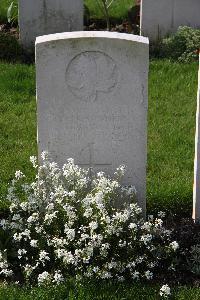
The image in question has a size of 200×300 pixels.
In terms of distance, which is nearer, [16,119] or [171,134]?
[171,134]

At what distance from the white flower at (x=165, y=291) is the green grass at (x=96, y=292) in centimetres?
4

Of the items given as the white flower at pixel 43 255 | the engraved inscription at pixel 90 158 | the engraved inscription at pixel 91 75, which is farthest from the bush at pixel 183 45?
the white flower at pixel 43 255

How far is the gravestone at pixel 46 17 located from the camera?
9703 millimetres

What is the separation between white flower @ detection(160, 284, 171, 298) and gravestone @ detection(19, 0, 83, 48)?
5655 mm

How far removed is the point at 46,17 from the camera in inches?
387

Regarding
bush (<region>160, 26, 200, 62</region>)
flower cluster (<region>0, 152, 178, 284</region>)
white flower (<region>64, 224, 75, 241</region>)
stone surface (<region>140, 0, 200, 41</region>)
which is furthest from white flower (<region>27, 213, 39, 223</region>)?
stone surface (<region>140, 0, 200, 41</region>)

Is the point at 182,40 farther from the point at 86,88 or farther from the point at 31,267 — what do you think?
the point at 31,267

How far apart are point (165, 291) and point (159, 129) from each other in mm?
2885

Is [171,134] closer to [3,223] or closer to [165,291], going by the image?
[3,223]

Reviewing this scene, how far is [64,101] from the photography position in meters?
5.15

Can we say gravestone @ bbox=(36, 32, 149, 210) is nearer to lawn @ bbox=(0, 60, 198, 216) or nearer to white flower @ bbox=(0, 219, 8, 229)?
white flower @ bbox=(0, 219, 8, 229)

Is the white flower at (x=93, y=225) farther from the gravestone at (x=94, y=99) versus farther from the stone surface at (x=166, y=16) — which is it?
the stone surface at (x=166, y=16)

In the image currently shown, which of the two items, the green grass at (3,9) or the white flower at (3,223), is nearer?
the white flower at (3,223)

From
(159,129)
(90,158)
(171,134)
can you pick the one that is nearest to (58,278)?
(90,158)
